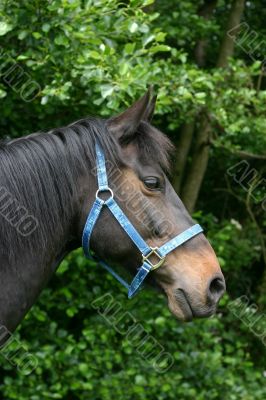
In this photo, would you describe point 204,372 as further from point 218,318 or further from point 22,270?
point 22,270

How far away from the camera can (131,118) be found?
2420 millimetres

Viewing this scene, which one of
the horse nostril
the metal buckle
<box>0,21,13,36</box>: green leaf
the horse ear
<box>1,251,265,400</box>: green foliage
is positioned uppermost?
<box>0,21,13,36</box>: green leaf

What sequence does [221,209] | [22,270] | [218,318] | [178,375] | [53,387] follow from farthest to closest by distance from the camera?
1. [221,209]
2. [218,318]
3. [178,375]
4. [53,387]
5. [22,270]

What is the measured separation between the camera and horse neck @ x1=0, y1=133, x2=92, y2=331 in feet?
7.47

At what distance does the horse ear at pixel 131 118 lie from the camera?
2.38 metres

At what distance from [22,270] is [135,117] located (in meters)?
0.72

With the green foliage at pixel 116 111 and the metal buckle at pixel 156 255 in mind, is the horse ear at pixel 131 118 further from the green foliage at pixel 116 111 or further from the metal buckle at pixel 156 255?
the green foliage at pixel 116 111

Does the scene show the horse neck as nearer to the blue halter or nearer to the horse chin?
the blue halter

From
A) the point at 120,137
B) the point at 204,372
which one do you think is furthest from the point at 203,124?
the point at 120,137

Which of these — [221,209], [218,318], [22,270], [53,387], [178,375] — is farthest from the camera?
[221,209]

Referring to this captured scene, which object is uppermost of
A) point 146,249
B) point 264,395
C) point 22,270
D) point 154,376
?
point 22,270

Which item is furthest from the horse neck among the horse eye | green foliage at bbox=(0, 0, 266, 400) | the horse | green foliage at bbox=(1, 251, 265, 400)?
green foliage at bbox=(1, 251, 265, 400)

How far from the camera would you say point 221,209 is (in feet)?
23.3

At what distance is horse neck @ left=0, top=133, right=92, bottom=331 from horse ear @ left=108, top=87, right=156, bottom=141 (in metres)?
0.26
